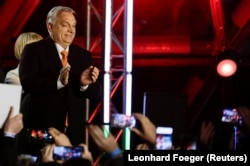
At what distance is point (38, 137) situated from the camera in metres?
3.25

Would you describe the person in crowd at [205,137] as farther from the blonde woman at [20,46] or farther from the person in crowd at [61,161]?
the blonde woman at [20,46]

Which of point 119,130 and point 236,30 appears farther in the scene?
point 236,30

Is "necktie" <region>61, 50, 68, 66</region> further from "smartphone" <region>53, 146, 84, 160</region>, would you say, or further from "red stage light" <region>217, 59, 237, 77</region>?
"red stage light" <region>217, 59, 237, 77</region>

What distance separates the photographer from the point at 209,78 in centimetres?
567

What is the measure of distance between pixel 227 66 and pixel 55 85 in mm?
2229

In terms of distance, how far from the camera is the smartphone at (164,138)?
3.35 meters

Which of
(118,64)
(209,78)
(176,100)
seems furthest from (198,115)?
(176,100)

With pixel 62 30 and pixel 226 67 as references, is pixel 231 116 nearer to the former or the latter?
pixel 62 30

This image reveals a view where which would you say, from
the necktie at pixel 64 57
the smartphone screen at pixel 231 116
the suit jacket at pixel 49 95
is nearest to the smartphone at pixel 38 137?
the suit jacket at pixel 49 95

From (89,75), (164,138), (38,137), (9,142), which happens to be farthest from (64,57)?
(9,142)

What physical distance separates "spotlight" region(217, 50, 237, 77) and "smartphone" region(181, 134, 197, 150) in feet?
7.26

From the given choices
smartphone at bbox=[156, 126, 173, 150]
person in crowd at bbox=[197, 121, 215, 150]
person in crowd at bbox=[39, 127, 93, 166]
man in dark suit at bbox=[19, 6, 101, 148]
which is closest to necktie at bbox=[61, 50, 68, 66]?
man in dark suit at bbox=[19, 6, 101, 148]

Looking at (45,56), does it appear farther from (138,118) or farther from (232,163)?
(232,163)

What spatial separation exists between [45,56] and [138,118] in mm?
935
